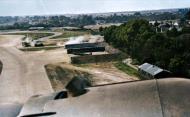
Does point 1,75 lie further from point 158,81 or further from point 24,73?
point 158,81

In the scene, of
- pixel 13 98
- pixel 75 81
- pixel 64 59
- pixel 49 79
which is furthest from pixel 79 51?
pixel 75 81

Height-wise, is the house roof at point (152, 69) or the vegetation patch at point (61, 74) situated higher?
the house roof at point (152, 69)

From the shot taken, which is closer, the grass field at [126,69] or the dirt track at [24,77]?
the dirt track at [24,77]

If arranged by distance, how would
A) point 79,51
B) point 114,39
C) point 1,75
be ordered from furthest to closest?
point 114,39, point 79,51, point 1,75

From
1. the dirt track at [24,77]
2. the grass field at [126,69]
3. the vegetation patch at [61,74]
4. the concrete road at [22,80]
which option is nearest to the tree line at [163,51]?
the grass field at [126,69]

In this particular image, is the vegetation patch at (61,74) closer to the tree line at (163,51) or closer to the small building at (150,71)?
the small building at (150,71)

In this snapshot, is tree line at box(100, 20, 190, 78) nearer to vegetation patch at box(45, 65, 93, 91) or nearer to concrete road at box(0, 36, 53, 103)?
vegetation patch at box(45, 65, 93, 91)

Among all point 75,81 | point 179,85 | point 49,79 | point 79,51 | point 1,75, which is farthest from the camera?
point 79,51
